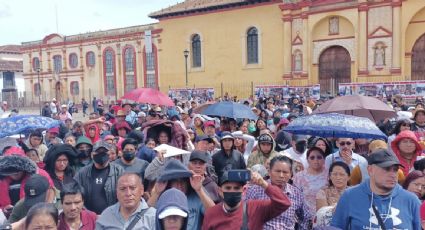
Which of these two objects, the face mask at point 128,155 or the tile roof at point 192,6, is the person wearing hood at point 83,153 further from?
the tile roof at point 192,6

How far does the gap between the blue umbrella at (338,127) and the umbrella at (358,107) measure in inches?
59.1

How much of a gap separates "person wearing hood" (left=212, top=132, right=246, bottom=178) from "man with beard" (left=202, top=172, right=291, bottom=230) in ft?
9.03

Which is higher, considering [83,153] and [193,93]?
[193,93]

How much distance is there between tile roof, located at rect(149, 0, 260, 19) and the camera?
3030cm

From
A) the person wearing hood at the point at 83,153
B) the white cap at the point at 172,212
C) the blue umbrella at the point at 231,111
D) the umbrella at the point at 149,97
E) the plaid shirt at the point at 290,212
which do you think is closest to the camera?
the white cap at the point at 172,212

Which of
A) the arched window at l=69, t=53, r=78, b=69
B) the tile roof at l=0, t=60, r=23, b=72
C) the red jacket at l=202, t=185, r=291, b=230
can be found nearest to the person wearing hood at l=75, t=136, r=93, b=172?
the red jacket at l=202, t=185, r=291, b=230

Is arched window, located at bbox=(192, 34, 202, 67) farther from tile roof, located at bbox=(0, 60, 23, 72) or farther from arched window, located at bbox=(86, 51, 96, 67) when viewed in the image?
tile roof, located at bbox=(0, 60, 23, 72)

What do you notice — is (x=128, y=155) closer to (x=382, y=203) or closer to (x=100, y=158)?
(x=100, y=158)

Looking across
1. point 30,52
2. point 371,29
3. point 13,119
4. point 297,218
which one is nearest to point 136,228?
point 297,218

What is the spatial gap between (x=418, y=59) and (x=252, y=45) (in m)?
10.5

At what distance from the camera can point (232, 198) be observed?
3660mm

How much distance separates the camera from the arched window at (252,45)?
30352 millimetres

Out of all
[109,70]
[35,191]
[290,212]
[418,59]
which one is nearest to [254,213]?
[290,212]

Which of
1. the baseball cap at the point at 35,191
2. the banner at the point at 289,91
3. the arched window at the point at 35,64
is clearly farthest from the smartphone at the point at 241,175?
the arched window at the point at 35,64
